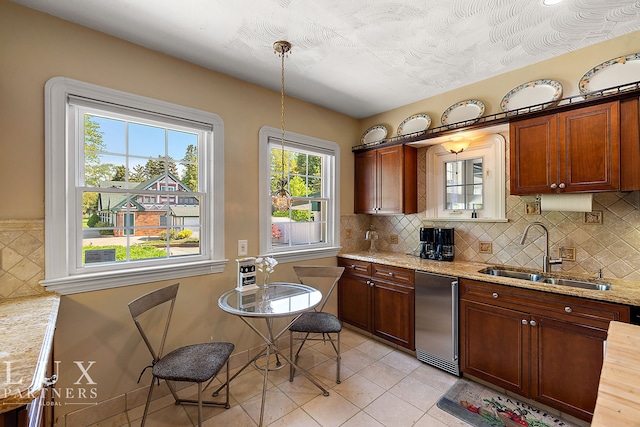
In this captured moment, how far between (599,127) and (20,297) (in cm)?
395

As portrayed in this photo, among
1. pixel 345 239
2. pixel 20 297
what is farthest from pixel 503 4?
pixel 20 297

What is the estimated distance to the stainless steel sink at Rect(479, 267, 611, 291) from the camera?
210cm

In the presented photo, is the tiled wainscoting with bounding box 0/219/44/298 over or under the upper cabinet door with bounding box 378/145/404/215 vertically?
under

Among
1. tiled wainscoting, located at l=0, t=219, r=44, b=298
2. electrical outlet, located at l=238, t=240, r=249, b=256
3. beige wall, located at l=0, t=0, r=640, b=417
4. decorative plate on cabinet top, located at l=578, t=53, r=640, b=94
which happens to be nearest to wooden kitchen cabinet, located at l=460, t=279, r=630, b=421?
decorative plate on cabinet top, located at l=578, t=53, r=640, b=94

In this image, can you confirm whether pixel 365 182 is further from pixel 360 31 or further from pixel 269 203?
pixel 360 31

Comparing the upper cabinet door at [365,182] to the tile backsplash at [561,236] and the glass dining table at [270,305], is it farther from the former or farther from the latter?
the glass dining table at [270,305]

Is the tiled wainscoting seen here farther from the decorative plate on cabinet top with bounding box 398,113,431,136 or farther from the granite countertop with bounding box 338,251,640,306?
the decorative plate on cabinet top with bounding box 398,113,431,136

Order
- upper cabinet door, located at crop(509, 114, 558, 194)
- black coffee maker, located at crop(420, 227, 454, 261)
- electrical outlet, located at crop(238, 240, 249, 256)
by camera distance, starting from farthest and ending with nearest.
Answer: black coffee maker, located at crop(420, 227, 454, 261) → electrical outlet, located at crop(238, 240, 249, 256) → upper cabinet door, located at crop(509, 114, 558, 194)

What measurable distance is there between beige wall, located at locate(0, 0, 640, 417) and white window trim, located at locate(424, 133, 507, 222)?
38 centimetres

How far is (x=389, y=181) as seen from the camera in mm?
3326

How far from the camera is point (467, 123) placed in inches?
106

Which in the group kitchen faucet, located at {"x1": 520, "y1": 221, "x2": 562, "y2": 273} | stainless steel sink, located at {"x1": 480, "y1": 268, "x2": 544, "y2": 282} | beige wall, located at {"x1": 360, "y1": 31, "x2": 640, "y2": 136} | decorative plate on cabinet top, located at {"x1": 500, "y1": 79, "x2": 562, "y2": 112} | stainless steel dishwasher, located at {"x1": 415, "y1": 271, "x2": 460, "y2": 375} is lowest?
stainless steel dishwasher, located at {"x1": 415, "y1": 271, "x2": 460, "y2": 375}

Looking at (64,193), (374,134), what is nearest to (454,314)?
(374,134)

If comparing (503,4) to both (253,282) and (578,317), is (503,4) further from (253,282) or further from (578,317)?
(253,282)
